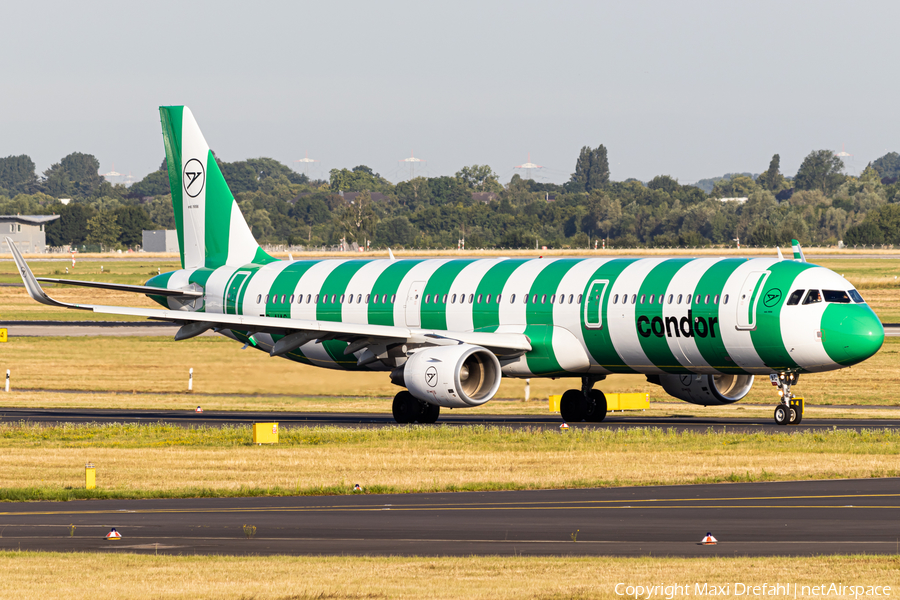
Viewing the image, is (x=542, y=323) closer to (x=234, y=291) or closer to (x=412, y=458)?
(x=412, y=458)

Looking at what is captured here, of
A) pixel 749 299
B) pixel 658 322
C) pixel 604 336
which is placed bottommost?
pixel 604 336

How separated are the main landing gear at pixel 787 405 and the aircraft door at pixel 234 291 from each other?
63.7ft

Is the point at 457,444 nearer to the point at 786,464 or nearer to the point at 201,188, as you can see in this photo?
the point at 786,464

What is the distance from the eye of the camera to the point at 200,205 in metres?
49.7

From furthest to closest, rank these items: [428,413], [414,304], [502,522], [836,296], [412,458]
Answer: [414,304] < [428,413] < [836,296] < [412,458] < [502,522]

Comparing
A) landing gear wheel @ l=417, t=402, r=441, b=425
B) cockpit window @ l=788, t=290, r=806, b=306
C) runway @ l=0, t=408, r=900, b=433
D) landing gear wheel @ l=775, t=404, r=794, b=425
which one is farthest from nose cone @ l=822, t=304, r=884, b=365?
landing gear wheel @ l=417, t=402, r=441, b=425

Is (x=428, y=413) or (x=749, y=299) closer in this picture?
(x=749, y=299)

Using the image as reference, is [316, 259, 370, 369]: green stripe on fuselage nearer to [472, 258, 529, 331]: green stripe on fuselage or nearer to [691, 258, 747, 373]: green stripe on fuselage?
[472, 258, 529, 331]: green stripe on fuselage

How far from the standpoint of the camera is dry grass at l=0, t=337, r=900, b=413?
148ft

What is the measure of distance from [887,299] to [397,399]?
67501mm

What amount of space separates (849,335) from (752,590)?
2169 centimetres

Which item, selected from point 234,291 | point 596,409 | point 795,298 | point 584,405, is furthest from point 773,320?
point 234,291

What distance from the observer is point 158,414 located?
43.6 m

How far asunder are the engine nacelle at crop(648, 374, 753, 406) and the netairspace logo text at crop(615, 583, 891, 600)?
2584 cm
